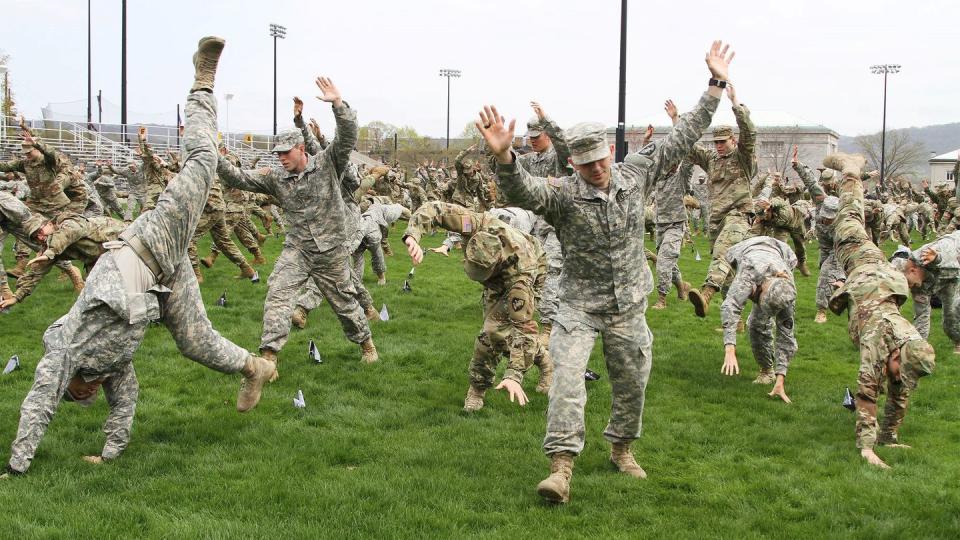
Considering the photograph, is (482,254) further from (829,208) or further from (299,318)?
(829,208)

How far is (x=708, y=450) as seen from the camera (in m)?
6.91

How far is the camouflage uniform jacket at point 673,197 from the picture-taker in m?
12.5

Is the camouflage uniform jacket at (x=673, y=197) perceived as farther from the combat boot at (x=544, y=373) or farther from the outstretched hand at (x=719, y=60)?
the outstretched hand at (x=719, y=60)

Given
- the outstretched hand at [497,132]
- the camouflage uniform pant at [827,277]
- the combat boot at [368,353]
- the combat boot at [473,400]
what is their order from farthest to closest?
the camouflage uniform pant at [827,277] < the combat boot at [368,353] < the combat boot at [473,400] < the outstretched hand at [497,132]

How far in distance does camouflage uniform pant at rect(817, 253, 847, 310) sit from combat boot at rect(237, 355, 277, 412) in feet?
28.0

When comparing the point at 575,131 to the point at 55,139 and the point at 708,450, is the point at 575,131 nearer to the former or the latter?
the point at 708,450

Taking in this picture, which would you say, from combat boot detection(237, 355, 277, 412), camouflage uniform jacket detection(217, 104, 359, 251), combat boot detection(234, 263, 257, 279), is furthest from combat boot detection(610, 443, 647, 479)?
combat boot detection(234, 263, 257, 279)

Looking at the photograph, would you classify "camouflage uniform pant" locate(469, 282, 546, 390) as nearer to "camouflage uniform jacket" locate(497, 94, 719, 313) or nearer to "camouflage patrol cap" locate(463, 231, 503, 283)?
"camouflage patrol cap" locate(463, 231, 503, 283)

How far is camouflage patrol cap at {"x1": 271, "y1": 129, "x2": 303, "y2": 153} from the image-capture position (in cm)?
848

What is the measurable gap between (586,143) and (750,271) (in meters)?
3.83

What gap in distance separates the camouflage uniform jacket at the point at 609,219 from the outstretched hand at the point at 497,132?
0.31 metres

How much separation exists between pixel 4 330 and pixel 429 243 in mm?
14963

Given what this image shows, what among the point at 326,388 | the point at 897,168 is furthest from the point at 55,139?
the point at 897,168

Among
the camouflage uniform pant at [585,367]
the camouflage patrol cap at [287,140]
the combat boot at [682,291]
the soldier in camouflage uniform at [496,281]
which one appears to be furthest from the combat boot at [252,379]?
the combat boot at [682,291]
